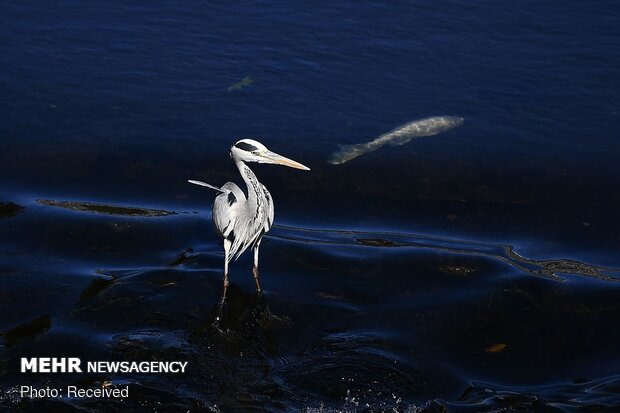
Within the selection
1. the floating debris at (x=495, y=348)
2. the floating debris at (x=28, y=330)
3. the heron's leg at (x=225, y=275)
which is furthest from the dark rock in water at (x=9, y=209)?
the floating debris at (x=495, y=348)

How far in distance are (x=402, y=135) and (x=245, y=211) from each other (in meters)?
3.56

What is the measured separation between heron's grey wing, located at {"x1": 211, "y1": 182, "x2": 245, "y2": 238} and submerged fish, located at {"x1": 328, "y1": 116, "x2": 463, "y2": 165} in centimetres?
253

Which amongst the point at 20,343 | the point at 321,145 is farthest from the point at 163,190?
the point at 20,343

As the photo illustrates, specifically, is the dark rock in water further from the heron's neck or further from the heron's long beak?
the heron's long beak

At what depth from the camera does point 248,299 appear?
337 inches

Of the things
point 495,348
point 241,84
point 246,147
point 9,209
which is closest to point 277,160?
point 246,147

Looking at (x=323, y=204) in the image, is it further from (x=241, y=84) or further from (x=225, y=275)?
(x=241, y=84)

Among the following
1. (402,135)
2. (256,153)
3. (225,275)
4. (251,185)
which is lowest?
(225,275)

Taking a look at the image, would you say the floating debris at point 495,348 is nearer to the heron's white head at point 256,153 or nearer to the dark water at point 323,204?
the dark water at point 323,204

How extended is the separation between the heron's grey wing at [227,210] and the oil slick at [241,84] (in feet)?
12.8

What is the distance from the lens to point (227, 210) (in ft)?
27.6

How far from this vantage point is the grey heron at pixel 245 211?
8422 millimetres

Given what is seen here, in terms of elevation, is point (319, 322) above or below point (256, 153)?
below

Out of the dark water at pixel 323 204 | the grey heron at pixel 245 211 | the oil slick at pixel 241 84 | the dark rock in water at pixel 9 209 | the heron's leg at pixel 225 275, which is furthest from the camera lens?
the oil slick at pixel 241 84
